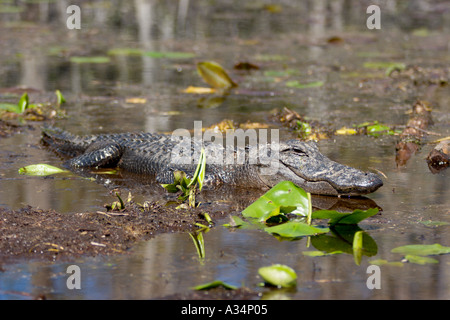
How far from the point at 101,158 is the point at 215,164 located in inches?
51.0

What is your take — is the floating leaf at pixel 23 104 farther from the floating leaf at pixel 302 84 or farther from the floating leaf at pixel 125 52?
the floating leaf at pixel 125 52

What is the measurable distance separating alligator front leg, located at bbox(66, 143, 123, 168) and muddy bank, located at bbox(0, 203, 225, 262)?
1.83 m

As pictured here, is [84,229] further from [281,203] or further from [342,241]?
[342,241]

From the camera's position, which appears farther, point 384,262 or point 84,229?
point 84,229

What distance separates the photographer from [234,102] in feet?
33.4

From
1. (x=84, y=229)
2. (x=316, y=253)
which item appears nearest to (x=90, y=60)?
(x=84, y=229)

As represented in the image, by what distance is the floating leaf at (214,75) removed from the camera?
34.1 ft

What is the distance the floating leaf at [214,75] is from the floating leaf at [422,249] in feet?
20.9

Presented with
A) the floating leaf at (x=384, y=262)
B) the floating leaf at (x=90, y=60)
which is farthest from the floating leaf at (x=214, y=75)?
the floating leaf at (x=384, y=262)

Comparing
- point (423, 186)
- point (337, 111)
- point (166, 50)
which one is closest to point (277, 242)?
point (423, 186)

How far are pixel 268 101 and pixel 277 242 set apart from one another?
18.8 ft

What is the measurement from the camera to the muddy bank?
4375mm

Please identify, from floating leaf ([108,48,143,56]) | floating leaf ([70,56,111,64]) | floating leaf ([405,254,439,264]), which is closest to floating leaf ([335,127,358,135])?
floating leaf ([405,254,439,264])

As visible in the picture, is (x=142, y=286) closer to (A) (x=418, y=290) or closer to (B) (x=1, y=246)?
(B) (x=1, y=246)
